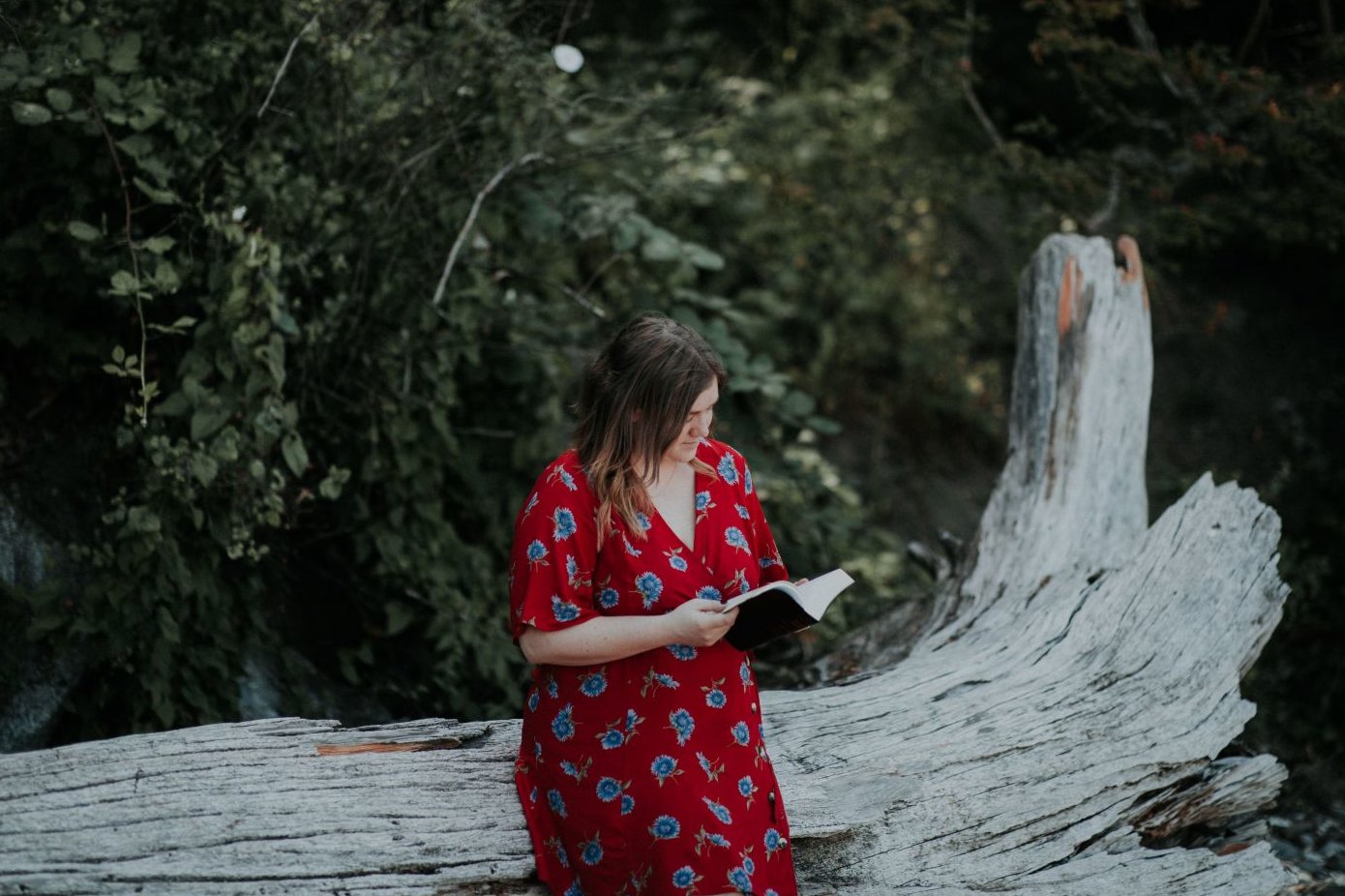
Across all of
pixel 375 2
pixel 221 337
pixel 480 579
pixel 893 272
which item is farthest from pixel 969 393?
pixel 221 337

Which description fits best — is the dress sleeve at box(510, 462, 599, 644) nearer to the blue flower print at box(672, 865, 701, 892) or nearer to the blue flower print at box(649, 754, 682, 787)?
the blue flower print at box(649, 754, 682, 787)

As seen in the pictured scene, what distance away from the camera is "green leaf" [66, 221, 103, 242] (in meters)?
3.28

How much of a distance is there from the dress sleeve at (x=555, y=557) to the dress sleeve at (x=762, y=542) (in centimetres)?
44

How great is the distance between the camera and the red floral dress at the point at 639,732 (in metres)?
2.52

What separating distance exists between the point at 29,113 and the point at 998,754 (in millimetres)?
2997

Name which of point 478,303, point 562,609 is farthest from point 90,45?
point 562,609

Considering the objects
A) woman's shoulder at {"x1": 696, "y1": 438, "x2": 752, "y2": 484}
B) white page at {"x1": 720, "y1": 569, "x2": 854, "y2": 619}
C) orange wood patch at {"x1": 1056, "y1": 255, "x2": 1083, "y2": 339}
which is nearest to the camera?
white page at {"x1": 720, "y1": 569, "x2": 854, "y2": 619}

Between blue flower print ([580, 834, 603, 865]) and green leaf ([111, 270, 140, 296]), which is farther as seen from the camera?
green leaf ([111, 270, 140, 296])

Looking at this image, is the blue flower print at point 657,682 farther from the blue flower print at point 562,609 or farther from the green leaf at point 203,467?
the green leaf at point 203,467

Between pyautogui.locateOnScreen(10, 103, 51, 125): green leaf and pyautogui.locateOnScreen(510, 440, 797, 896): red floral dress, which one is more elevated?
pyautogui.locateOnScreen(10, 103, 51, 125): green leaf

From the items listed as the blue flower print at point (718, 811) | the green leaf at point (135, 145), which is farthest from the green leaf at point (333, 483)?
the blue flower print at point (718, 811)

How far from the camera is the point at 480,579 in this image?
4578 mm

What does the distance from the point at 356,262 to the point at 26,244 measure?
42.9 inches

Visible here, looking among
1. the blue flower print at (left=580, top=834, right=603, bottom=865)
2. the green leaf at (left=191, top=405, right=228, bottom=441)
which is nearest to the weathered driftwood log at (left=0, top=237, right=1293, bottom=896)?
the blue flower print at (left=580, top=834, right=603, bottom=865)
